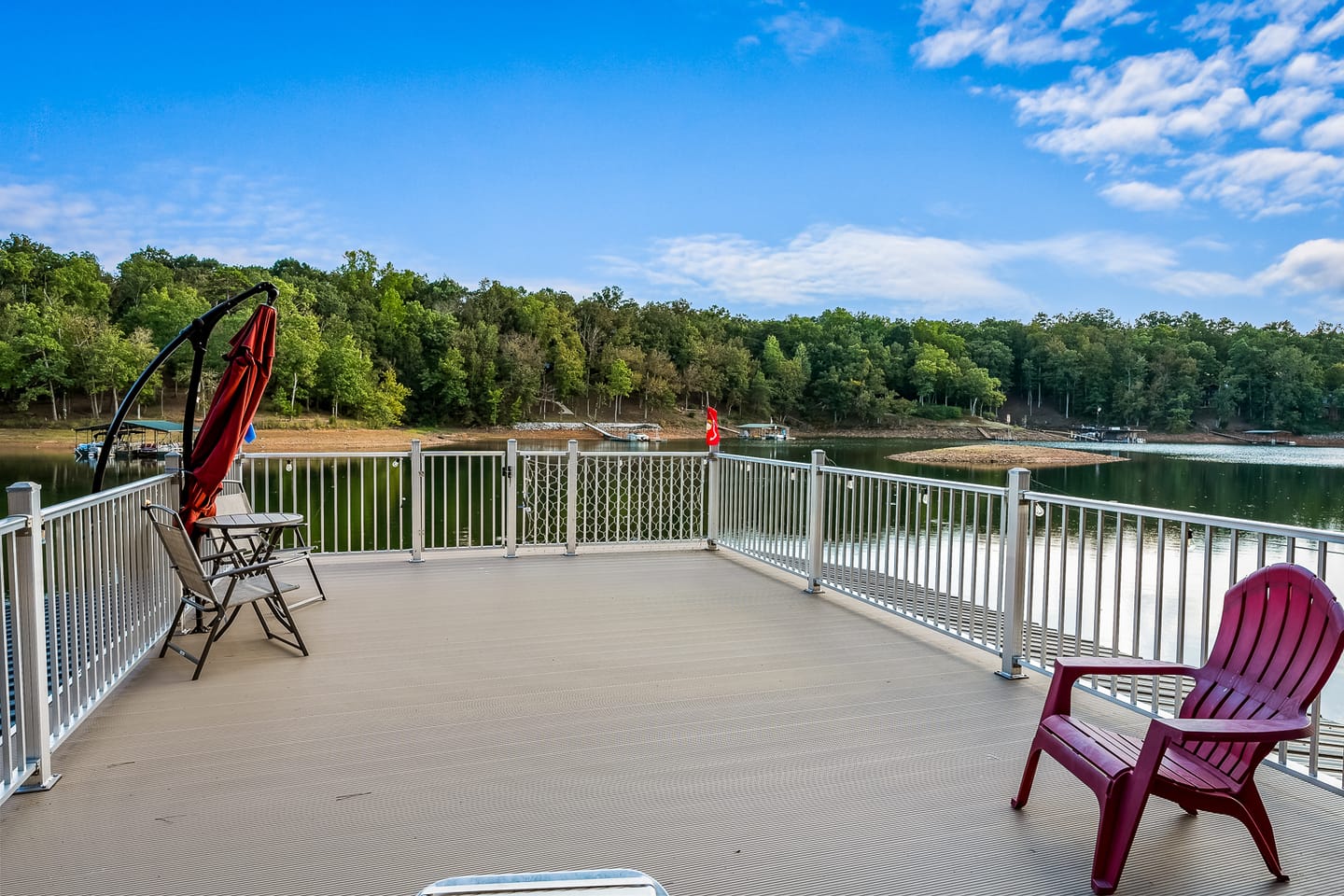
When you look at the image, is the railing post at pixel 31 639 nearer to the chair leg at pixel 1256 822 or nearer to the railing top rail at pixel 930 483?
the chair leg at pixel 1256 822

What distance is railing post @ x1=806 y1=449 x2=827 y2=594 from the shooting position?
209 inches

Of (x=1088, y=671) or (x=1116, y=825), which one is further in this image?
(x=1088, y=671)

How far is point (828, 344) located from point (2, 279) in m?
63.0

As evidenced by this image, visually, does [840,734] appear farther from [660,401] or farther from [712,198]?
[660,401]

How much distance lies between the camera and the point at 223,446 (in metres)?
4.13

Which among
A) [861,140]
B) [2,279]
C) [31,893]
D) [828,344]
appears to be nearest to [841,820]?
[31,893]

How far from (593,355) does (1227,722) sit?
6446cm

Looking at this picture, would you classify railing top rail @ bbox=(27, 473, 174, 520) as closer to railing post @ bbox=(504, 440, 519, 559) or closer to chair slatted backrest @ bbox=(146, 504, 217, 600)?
chair slatted backrest @ bbox=(146, 504, 217, 600)

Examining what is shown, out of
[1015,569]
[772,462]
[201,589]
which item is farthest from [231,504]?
[1015,569]

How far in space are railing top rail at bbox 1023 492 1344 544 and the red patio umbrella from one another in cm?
412

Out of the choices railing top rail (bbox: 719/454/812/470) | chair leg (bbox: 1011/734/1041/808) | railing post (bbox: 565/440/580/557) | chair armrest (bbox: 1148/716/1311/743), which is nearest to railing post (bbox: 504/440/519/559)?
railing post (bbox: 565/440/580/557)

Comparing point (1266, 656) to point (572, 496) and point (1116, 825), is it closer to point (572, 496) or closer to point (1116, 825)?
point (1116, 825)

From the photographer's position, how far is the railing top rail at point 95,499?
2649 millimetres

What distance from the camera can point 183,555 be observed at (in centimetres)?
347
